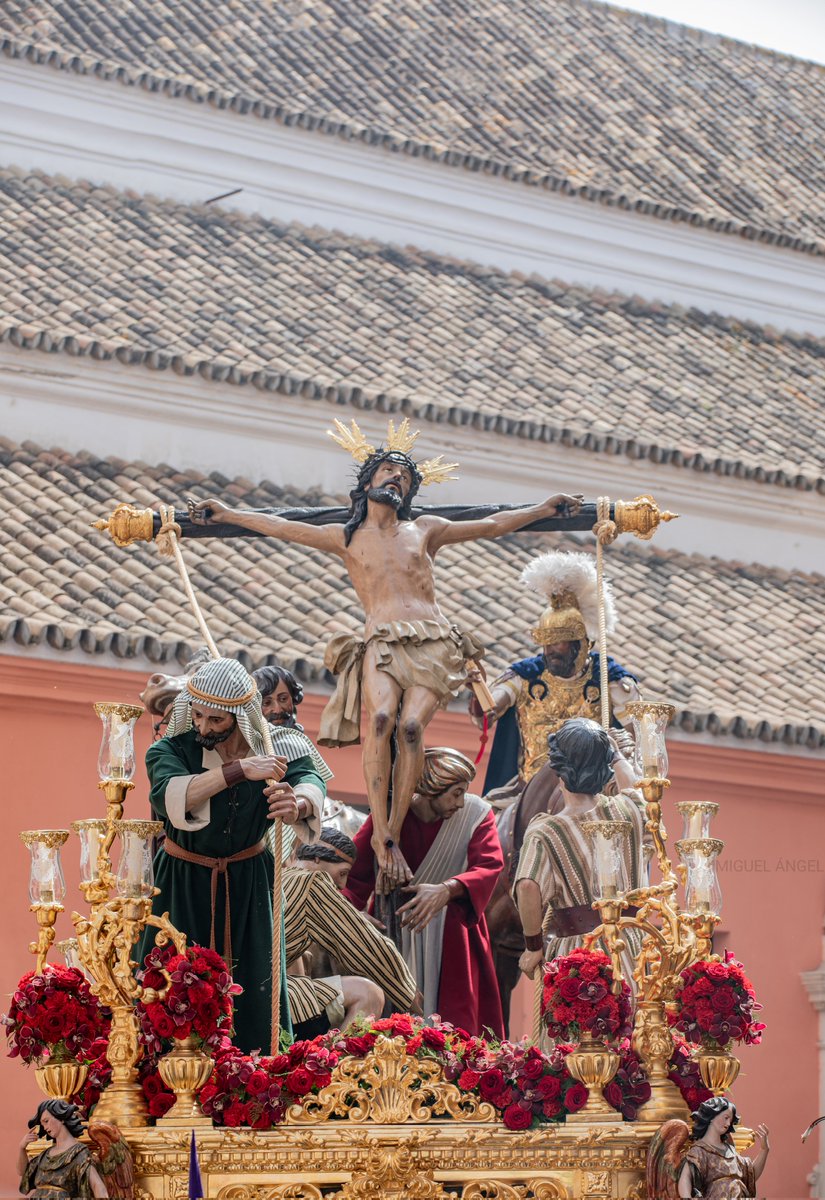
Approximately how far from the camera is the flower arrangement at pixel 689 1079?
808 centimetres

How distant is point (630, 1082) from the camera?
8.05 m

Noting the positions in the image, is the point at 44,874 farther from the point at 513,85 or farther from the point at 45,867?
the point at 513,85

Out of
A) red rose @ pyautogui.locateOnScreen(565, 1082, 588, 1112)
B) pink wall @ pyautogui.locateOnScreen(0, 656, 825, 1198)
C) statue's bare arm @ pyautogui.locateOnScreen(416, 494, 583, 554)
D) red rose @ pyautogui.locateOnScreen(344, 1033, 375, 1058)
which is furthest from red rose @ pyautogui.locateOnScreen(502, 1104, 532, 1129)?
pink wall @ pyautogui.locateOnScreen(0, 656, 825, 1198)

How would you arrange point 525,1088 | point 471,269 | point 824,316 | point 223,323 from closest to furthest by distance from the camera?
point 525,1088
point 223,323
point 471,269
point 824,316

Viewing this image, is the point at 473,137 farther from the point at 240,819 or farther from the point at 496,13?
the point at 240,819

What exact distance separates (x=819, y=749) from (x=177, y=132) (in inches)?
342

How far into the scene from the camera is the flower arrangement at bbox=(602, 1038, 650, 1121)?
8.01 m

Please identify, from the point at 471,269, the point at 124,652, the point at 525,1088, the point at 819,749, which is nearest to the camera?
the point at 525,1088

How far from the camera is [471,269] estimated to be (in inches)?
888

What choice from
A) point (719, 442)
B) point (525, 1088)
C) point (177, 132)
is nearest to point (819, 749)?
point (719, 442)

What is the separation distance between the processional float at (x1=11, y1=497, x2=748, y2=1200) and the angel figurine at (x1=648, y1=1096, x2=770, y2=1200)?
86mm

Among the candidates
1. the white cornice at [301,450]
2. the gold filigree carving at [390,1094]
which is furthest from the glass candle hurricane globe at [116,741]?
the white cornice at [301,450]

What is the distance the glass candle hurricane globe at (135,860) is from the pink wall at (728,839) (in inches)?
274

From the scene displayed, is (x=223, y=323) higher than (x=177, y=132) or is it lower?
lower
